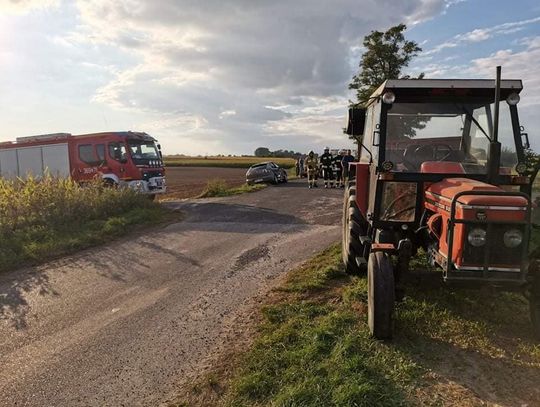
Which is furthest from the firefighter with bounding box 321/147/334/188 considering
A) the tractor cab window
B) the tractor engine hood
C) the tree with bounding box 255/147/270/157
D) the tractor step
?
the tree with bounding box 255/147/270/157

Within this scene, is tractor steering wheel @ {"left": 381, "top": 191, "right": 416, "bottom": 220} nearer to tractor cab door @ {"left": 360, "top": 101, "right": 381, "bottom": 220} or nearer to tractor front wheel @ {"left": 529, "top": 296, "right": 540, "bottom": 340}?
tractor cab door @ {"left": 360, "top": 101, "right": 381, "bottom": 220}

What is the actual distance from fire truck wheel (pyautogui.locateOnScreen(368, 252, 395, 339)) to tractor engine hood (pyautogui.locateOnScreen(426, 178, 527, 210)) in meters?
0.84

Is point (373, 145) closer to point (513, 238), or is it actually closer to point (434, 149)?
point (434, 149)

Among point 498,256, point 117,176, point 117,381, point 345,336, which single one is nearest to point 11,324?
point 117,381

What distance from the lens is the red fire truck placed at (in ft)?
58.8

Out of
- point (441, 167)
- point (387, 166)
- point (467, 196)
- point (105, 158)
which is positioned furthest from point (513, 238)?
point (105, 158)

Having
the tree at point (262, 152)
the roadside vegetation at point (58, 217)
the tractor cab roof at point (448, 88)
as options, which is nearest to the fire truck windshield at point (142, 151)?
the roadside vegetation at point (58, 217)

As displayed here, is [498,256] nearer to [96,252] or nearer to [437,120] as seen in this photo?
[437,120]

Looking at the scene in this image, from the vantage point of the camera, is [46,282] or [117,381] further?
[46,282]

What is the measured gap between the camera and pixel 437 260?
14.5 ft

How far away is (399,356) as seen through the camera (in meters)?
3.99

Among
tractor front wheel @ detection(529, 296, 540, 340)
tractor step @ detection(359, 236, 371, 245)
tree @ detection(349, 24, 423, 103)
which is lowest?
tractor front wheel @ detection(529, 296, 540, 340)

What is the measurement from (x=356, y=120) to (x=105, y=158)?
1426cm

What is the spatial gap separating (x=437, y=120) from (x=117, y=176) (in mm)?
14921
